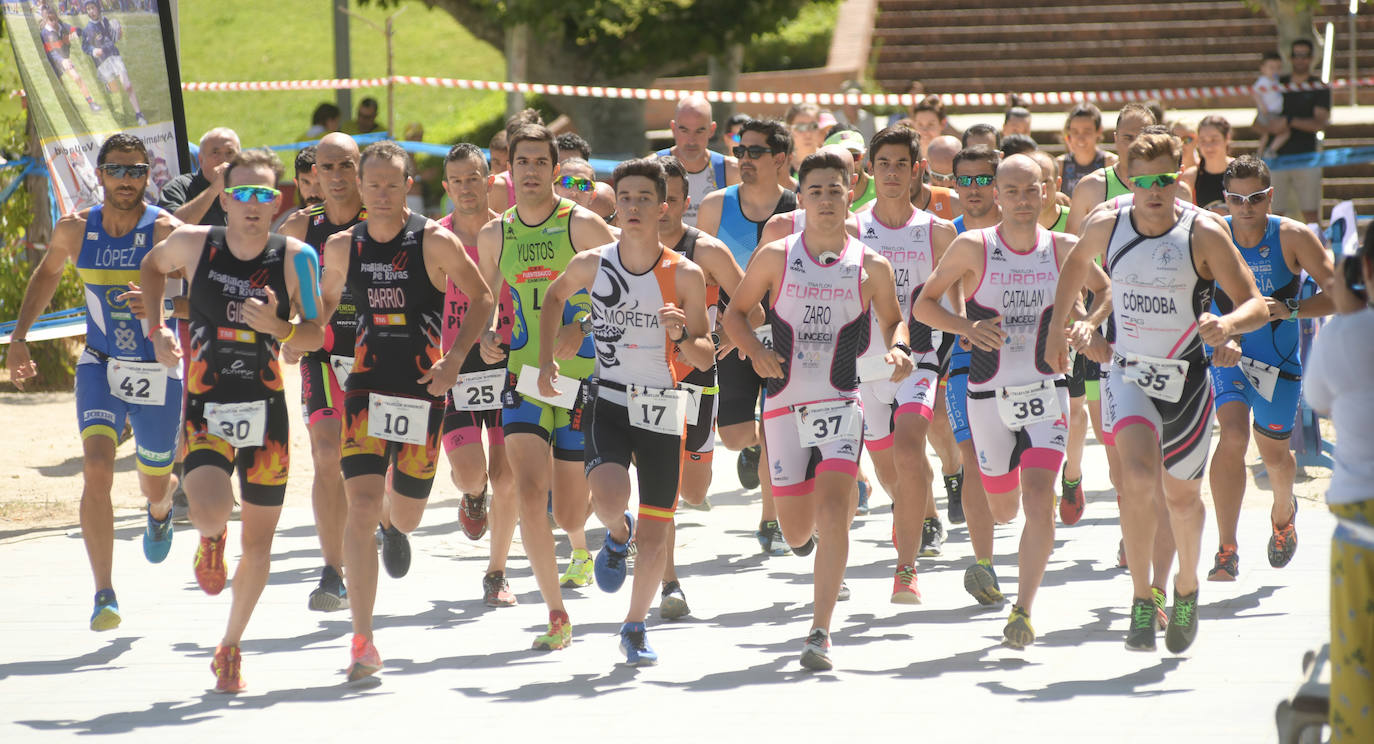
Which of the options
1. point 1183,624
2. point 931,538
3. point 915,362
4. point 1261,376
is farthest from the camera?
point 931,538

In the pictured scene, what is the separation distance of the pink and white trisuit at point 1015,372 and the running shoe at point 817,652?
1233 millimetres

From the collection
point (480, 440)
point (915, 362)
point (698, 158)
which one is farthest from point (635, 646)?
point (698, 158)

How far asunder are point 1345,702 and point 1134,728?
4.84 ft

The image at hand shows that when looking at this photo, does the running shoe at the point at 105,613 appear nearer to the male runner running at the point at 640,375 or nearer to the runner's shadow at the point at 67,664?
the runner's shadow at the point at 67,664

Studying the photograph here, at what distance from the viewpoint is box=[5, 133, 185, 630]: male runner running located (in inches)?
288

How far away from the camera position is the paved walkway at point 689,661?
580 centimetres

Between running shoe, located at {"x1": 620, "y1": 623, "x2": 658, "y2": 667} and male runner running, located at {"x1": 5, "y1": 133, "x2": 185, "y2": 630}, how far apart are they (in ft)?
7.72

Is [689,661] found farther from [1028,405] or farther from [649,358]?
[1028,405]

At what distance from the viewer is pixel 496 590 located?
782cm

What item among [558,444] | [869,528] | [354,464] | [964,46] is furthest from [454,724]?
[964,46]

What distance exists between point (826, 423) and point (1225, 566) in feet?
8.45

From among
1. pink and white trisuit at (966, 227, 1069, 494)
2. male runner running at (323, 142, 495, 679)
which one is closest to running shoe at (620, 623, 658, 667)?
male runner running at (323, 142, 495, 679)

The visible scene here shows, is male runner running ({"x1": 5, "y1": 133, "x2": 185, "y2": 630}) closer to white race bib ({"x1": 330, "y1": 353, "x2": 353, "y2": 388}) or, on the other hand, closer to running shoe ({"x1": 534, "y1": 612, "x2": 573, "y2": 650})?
white race bib ({"x1": 330, "y1": 353, "x2": 353, "y2": 388})

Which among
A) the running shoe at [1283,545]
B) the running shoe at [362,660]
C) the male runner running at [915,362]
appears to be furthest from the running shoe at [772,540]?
the running shoe at [362,660]
